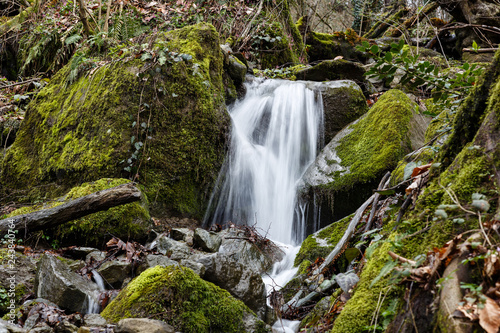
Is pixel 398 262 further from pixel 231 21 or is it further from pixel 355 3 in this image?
pixel 355 3

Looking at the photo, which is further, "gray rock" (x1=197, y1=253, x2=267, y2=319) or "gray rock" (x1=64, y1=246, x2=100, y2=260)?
"gray rock" (x1=64, y1=246, x2=100, y2=260)

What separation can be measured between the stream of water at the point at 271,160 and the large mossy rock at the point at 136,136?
0.42 m

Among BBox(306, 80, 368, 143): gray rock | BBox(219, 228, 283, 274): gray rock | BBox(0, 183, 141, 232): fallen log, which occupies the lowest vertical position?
BBox(219, 228, 283, 274): gray rock

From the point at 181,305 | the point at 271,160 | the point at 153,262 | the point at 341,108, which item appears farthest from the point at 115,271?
the point at 341,108

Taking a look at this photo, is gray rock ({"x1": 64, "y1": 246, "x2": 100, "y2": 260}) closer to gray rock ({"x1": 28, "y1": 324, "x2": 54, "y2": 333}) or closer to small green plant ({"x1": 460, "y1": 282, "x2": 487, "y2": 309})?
gray rock ({"x1": 28, "y1": 324, "x2": 54, "y2": 333})

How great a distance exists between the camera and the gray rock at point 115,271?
3465 mm

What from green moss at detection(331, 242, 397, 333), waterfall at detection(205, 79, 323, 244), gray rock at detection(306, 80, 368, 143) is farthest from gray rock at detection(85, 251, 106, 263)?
gray rock at detection(306, 80, 368, 143)

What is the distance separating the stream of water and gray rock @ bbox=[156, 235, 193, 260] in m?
1.21

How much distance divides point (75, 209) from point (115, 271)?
34.9 inches

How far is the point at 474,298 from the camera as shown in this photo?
4.16 feet

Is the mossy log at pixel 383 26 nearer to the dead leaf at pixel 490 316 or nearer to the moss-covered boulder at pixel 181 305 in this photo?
the moss-covered boulder at pixel 181 305

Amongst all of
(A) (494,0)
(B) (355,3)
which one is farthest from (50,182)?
(B) (355,3)

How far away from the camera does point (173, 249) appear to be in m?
3.95

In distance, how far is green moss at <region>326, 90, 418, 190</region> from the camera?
5078mm
